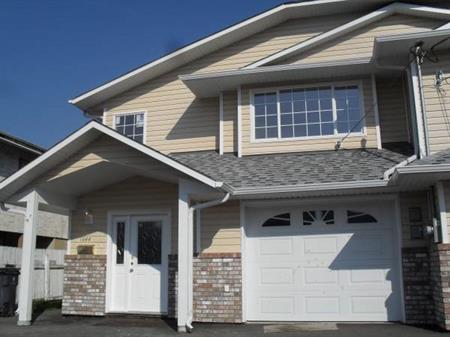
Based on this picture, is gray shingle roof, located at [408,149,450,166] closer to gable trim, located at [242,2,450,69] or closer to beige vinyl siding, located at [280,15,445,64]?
beige vinyl siding, located at [280,15,445,64]

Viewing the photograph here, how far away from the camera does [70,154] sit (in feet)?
33.7

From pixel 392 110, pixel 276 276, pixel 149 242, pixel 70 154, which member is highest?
pixel 392 110

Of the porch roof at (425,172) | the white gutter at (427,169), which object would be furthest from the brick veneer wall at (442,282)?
the white gutter at (427,169)

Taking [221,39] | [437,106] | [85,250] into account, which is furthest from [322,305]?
[221,39]

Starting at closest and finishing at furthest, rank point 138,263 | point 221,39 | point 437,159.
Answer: point 437,159
point 138,263
point 221,39

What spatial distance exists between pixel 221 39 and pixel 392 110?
455 cm

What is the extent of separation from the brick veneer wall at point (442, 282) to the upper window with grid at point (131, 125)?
761cm

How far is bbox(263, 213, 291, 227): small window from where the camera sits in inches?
417

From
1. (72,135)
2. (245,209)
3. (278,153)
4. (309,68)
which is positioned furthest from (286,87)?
(72,135)

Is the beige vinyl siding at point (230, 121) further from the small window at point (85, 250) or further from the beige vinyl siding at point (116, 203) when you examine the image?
the small window at point (85, 250)

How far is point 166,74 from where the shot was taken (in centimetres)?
1344

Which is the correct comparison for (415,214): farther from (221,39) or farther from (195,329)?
(221,39)

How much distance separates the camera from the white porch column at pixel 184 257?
9055mm

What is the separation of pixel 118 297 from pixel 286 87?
6.11 metres
